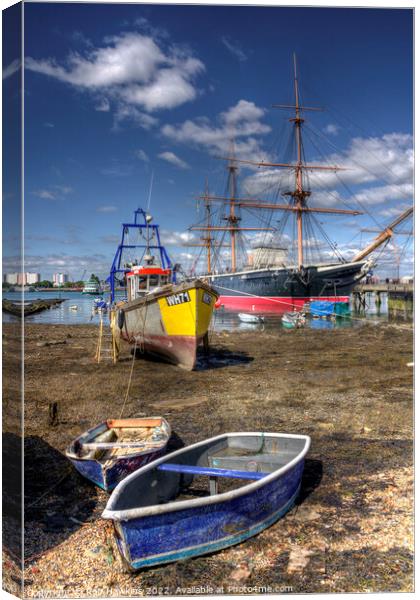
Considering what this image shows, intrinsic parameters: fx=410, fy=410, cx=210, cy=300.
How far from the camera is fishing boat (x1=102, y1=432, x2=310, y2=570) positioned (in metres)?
3.55

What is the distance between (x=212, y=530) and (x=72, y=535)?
1.57 metres

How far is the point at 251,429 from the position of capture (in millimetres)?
7645

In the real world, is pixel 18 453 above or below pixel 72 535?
above

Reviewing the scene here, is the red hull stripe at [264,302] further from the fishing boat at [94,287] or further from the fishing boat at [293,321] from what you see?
the fishing boat at [94,287]

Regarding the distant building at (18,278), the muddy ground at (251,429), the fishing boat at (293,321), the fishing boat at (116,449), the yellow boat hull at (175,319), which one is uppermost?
the distant building at (18,278)

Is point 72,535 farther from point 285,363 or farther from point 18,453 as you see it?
point 285,363

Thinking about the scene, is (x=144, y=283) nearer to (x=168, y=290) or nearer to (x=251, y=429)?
(x=168, y=290)

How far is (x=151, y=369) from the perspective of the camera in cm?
1355

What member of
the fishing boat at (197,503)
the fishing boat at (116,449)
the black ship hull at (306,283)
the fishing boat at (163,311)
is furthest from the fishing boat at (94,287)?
the black ship hull at (306,283)

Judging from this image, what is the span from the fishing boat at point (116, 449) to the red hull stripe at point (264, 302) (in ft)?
108

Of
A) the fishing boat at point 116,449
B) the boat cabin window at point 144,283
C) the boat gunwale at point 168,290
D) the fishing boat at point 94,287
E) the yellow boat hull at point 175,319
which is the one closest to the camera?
the fishing boat at point 116,449

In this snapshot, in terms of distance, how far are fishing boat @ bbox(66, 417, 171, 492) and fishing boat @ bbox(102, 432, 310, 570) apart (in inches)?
26.2

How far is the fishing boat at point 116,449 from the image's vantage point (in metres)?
5.15

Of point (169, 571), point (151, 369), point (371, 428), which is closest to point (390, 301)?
point (151, 369)
